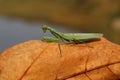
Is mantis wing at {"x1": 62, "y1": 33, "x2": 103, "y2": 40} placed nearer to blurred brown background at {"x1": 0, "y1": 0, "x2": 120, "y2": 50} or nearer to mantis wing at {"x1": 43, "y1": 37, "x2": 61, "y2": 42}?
mantis wing at {"x1": 43, "y1": 37, "x2": 61, "y2": 42}

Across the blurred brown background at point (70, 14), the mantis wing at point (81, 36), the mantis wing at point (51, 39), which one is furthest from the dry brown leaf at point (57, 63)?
the blurred brown background at point (70, 14)

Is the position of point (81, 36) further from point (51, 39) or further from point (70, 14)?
point (70, 14)

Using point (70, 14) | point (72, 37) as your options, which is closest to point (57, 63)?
point (72, 37)

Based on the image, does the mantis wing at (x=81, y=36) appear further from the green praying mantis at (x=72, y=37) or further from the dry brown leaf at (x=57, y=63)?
the dry brown leaf at (x=57, y=63)

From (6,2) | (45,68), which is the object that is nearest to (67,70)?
(45,68)

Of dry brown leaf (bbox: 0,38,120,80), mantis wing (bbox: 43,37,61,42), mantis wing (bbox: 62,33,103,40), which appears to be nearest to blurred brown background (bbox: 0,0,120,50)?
mantis wing (bbox: 62,33,103,40)

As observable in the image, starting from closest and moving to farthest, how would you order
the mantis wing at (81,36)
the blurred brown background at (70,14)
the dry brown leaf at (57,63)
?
the dry brown leaf at (57,63), the mantis wing at (81,36), the blurred brown background at (70,14)

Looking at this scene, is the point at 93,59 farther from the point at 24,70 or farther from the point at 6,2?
the point at 6,2
